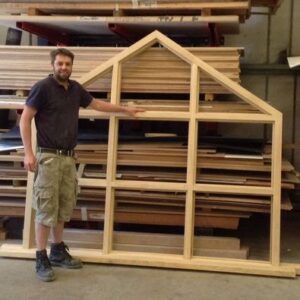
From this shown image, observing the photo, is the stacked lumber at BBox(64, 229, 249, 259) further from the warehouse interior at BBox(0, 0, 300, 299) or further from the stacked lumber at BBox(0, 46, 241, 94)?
the stacked lumber at BBox(0, 46, 241, 94)

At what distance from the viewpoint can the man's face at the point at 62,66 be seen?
3027 mm

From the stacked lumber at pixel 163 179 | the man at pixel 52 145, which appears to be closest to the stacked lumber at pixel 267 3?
the stacked lumber at pixel 163 179

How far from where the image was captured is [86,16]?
4.09m

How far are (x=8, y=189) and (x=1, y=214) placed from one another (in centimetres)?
25

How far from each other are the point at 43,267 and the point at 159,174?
3.92 ft

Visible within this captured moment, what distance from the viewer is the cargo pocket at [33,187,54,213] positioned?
3064 mm

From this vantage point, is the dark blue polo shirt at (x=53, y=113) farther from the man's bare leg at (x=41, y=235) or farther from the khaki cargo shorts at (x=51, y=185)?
the man's bare leg at (x=41, y=235)

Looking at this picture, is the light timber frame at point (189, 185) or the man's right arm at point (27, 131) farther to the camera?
the light timber frame at point (189, 185)

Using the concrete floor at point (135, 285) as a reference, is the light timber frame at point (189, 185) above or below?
above

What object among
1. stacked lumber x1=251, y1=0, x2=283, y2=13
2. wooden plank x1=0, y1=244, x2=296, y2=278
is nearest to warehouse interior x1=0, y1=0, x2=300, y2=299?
wooden plank x1=0, y1=244, x2=296, y2=278

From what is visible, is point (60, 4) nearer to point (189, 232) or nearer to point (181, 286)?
point (189, 232)

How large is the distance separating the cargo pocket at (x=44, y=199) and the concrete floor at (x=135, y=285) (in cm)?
51

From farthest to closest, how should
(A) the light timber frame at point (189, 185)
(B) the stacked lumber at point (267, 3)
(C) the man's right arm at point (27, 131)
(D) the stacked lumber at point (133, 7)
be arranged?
(B) the stacked lumber at point (267, 3)
(D) the stacked lumber at point (133, 7)
(A) the light timber frame at point (189, 185)
(C) the man's right arm at point (27, 131)

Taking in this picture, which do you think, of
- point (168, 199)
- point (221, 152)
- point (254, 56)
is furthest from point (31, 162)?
point (254, 56)
